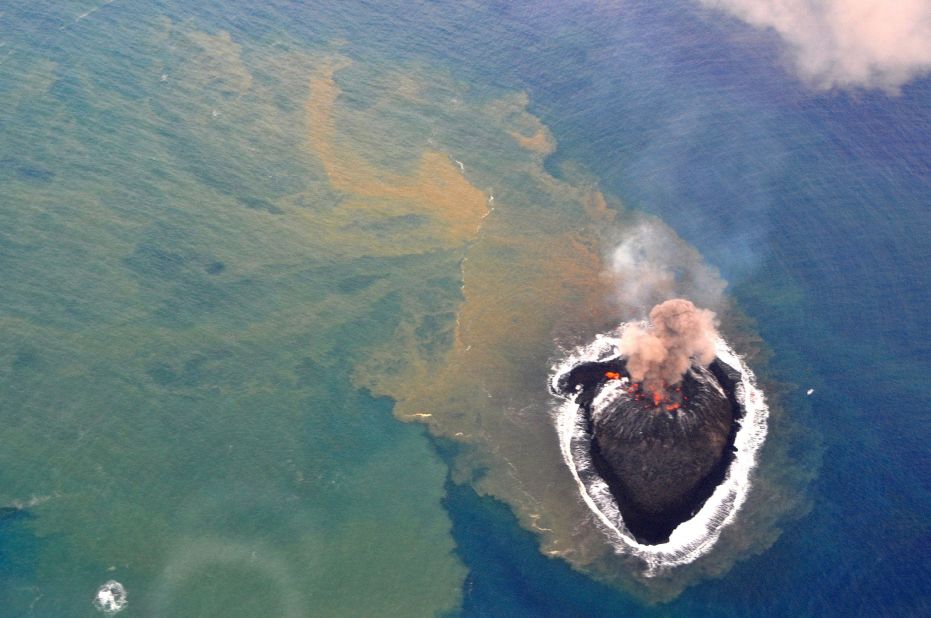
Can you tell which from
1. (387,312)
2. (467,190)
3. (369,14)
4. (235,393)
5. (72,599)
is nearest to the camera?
(72,599)

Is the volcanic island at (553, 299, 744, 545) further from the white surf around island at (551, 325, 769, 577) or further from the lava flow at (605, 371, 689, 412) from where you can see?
the white surf around island at (551, 325, 769, 577)

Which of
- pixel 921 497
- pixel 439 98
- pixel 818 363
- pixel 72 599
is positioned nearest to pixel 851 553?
pixel 921 497

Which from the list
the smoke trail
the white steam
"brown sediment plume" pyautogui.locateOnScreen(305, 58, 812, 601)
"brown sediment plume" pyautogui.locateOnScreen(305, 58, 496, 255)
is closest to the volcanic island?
"brown sediment plume" pyautogui.locateOnScreen(305, 58, 812, 601)

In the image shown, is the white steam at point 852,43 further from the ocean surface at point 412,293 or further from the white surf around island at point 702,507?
the white surf around island at point 702,507

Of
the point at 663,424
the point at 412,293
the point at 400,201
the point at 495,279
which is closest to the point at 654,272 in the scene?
the point at 495,279

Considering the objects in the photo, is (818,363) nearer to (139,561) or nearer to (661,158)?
(661,158)

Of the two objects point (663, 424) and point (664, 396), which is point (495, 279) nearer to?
point (664, 396)

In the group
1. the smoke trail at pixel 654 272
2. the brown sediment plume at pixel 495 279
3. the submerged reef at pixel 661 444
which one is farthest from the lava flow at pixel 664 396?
the smoke trail at pixel 654 272
